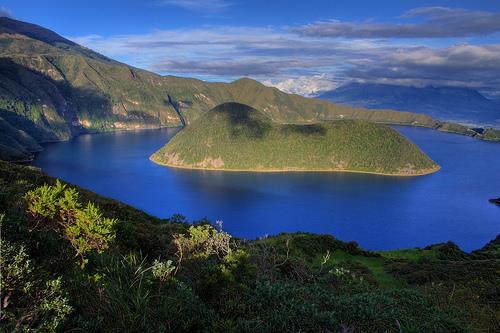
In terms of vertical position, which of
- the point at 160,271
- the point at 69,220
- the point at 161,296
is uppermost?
the point at 160,271

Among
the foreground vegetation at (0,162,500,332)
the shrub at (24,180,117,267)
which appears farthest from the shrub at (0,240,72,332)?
the shrub at (24,180,117,267)

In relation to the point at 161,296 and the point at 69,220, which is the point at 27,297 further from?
the point at 69,220

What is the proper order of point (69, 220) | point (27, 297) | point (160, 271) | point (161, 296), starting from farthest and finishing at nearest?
point (69, 220)
point (160, 271)
point (161, 296)
point (27, 297)

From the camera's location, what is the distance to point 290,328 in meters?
10.4

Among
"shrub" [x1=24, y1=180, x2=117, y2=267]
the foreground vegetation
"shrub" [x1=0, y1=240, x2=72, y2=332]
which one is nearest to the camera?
"shrub" [x1=0, y1=240, x2=72, y2=332]

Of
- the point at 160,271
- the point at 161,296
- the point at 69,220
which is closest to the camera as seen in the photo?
the point at 161,296

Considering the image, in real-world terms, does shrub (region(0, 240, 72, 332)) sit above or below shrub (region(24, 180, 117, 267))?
above

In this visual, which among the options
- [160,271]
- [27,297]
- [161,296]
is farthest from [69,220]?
[161,296]

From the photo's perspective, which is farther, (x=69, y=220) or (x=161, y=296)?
(x=69, y=220)

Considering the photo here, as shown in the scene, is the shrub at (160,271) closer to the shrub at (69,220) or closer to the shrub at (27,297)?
the shrub at (27,297)

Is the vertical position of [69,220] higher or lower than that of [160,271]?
lower

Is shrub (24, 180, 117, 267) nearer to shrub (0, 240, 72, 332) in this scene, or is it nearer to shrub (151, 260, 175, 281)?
shrub (151, 260, 175, 281)

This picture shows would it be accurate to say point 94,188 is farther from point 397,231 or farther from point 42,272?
point 42,272

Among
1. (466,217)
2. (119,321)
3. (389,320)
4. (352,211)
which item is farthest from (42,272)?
(466,217)
